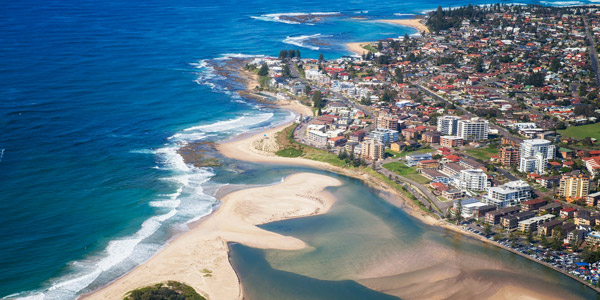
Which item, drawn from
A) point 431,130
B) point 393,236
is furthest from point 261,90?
point 393,236

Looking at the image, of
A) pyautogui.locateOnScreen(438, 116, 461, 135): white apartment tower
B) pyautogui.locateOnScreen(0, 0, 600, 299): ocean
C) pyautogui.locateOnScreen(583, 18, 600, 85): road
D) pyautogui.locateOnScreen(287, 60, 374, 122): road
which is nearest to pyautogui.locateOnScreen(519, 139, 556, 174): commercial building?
pyautogui.locateOnScreen(438, 116, 461, 135): white apartment tower

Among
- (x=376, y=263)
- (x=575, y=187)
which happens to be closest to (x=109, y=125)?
(x=376, y=263)

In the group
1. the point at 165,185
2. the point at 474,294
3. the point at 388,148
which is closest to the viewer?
the point at 474,294

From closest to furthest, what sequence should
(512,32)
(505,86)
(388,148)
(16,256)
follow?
1. (16,256)
2. (388,148)
3. (505,86)
4. (512,32)

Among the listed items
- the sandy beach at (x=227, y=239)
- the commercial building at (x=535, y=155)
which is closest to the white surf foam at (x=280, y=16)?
the commercial building at (x=535, y=155)

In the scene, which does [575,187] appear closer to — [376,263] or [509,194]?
[509,194]

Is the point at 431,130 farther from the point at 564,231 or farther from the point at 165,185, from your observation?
the point at 165,185
